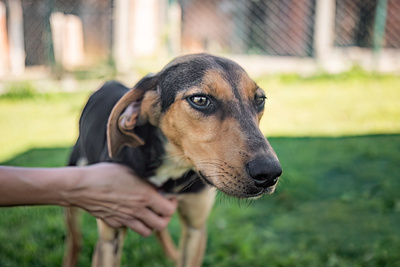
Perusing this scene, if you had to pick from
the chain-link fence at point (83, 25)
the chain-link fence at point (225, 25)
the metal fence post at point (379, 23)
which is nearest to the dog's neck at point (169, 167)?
the chain-link fence at point (225, 25)

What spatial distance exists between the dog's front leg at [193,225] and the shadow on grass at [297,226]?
159 mm

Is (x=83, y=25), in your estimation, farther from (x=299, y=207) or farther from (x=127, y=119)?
(x=127, y=119)

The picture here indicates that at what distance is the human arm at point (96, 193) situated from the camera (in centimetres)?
209

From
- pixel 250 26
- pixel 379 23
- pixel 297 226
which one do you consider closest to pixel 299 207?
pixel 297 226

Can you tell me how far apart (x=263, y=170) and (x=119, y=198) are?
34.3 inches

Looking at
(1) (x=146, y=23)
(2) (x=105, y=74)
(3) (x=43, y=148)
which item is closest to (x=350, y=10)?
(1) (x=146, y=23)

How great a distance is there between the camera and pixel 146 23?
39.3ft

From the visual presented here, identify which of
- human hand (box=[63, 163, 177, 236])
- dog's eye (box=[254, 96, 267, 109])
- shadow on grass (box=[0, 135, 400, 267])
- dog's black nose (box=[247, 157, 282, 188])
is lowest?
shadow on grass (box=[0, 135, 400, 267])

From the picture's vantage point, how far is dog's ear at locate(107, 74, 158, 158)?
93.1 inches

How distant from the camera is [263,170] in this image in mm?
1911

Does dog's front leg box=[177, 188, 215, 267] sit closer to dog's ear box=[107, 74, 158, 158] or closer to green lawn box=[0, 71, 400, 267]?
green lawn box=[0, 71, 400, 267]

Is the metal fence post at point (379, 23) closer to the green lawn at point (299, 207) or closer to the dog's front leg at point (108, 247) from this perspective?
the green lawn at point (299, 207)

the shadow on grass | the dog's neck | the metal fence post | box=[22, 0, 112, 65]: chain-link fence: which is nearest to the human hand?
the dog's neck

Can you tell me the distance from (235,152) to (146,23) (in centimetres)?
1063
